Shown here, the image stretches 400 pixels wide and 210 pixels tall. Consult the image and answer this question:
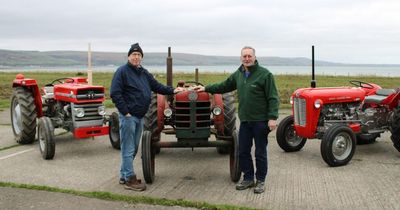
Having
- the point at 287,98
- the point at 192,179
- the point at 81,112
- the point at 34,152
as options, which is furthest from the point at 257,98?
the point at 287,98

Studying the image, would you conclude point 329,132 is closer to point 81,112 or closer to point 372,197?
point 372,197

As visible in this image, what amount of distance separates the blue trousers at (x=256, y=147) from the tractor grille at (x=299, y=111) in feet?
6.24

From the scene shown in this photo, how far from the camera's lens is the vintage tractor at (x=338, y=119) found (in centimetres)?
684

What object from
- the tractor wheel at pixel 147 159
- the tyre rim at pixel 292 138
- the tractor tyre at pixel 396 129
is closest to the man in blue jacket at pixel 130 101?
the tractor wheel at pixel 147 159

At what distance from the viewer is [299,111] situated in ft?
24.2

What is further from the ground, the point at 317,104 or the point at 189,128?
the point at 317,104

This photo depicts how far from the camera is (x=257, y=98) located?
5398 mm

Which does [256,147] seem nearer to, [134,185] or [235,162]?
[235,162]

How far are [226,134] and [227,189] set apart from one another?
1.55 metres

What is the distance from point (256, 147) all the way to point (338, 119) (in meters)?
2.50

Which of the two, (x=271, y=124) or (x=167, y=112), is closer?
(x=271, y=124)

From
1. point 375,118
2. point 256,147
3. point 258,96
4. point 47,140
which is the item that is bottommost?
point 47,140

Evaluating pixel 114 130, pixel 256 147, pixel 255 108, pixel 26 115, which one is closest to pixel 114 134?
→ pixel 114 130

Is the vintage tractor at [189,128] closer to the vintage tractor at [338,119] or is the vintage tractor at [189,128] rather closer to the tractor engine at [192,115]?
the tractor engine at [192,115]
